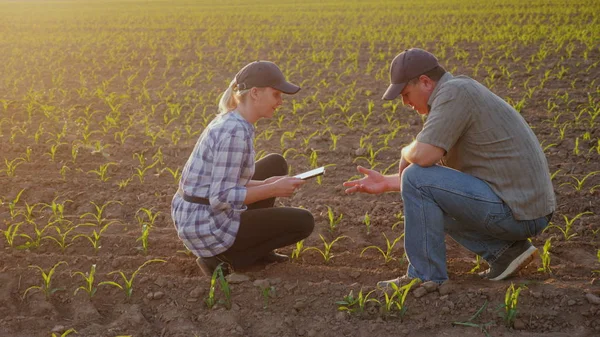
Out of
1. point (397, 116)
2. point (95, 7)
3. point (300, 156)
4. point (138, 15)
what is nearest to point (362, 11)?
point (138, 15)

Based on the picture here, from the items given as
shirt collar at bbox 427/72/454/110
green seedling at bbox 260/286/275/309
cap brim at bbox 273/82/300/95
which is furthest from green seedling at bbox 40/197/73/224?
shirt collar at bbox 427/72/454/110

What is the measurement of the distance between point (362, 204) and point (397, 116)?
3142 millimetres

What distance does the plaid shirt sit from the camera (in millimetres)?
3967

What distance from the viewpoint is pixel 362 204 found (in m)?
5.78

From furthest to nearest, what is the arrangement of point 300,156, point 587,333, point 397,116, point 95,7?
point 95,7, point 397,116, point 300,156, point 587,333

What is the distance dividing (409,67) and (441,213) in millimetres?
914

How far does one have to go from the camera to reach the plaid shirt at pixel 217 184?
397cm

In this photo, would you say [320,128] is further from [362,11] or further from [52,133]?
[362,11]

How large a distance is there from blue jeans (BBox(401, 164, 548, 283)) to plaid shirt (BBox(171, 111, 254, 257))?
1.02 meters

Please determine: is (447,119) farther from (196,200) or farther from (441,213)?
(196,200)

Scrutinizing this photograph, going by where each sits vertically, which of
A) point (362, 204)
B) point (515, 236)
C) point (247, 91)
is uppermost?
point (247, 91)

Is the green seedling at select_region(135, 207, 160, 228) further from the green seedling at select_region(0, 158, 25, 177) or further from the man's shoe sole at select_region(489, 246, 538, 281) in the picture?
the man's shoe sole at select_region(489, 246, 538, 281)

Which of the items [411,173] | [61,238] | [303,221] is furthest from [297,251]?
[61,238]

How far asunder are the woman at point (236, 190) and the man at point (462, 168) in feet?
2.51
